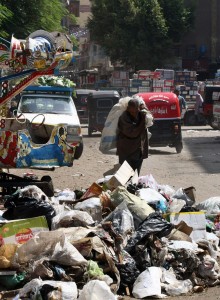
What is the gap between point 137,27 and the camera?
59.4 meters

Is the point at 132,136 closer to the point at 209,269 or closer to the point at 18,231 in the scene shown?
the point at 209,269

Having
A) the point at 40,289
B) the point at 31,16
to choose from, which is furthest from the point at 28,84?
the point at 31,16

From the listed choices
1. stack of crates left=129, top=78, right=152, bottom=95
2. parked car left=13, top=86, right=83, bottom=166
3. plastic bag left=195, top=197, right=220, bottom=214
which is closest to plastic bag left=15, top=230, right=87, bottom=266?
plastic bag left=195, top=197, right=220, bottom=214

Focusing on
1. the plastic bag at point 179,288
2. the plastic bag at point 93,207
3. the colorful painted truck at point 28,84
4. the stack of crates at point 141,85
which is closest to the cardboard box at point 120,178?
the plastic bag at point 93,207

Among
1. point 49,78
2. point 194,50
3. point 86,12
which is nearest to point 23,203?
point 49,78

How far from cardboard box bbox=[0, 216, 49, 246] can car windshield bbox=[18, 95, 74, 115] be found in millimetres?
12413

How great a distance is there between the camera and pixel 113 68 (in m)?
66.8

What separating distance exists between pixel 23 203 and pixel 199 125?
32.3 metres

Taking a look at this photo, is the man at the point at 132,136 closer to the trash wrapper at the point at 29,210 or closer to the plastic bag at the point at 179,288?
the trash wrapper at the point at 29,210

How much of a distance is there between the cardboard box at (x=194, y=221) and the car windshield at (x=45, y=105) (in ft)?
37.6

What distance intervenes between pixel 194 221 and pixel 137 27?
168 ft

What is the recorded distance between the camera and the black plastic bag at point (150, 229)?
8211 millimetres

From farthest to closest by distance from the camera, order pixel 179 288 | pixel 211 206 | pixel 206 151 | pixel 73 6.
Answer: pixel 73 6, pixel 206 151, pixel 211 206, pixel 179 288

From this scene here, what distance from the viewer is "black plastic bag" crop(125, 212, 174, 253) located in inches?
323
